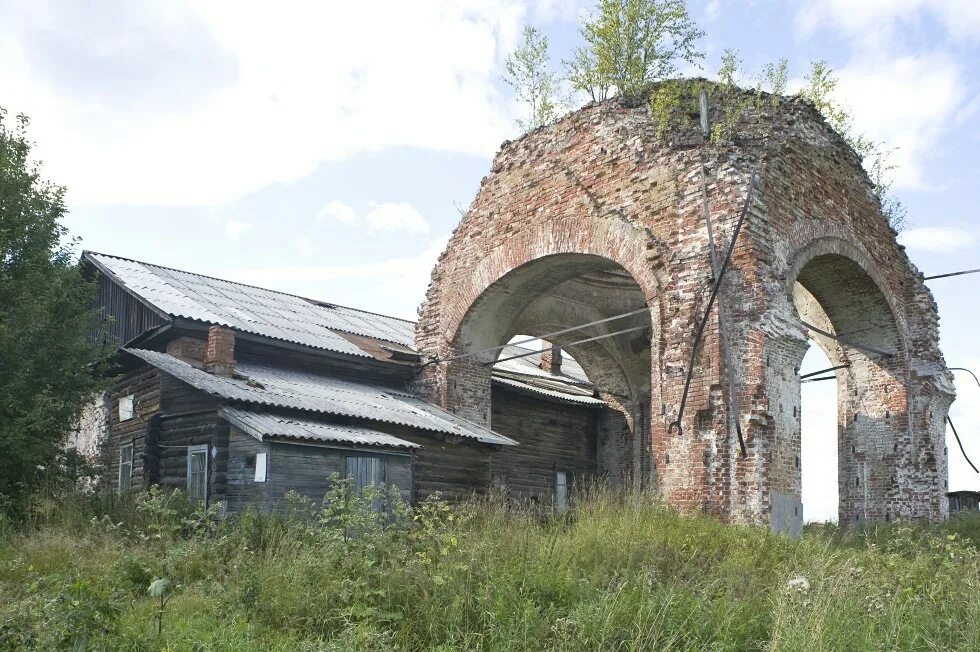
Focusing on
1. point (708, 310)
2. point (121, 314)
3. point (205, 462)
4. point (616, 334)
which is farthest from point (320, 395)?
point (708, 310)

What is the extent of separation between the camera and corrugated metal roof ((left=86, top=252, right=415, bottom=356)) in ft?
49.0

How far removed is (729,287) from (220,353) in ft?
24.4

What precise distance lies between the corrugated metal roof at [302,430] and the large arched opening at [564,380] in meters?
3.48

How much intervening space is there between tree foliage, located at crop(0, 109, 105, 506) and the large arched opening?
6.14 meters

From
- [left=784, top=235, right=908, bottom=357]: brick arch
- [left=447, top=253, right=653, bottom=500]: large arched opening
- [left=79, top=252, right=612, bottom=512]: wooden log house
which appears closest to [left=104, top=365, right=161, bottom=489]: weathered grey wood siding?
[left=79, top=252, right=612, bottom=512]: wooden log house

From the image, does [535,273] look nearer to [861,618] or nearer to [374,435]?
[374,435]

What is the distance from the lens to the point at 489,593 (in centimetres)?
710

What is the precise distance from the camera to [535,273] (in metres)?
15.5

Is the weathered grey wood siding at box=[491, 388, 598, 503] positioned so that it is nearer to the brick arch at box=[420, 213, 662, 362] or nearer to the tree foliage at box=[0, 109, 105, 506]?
the brick arch at box=[420, 213, 662, 362]

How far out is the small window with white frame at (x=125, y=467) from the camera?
49.0 feet

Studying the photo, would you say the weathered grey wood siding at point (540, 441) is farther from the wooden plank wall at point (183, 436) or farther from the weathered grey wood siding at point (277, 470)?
the wooden plank wall at point (183, 436)

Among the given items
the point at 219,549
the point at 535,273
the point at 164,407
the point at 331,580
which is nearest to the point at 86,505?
the point at 164,407

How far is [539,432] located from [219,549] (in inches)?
434

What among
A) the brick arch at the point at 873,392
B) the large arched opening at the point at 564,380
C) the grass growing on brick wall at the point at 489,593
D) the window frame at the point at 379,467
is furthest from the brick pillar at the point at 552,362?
the grass growing on brick wall at the point at 489,593
